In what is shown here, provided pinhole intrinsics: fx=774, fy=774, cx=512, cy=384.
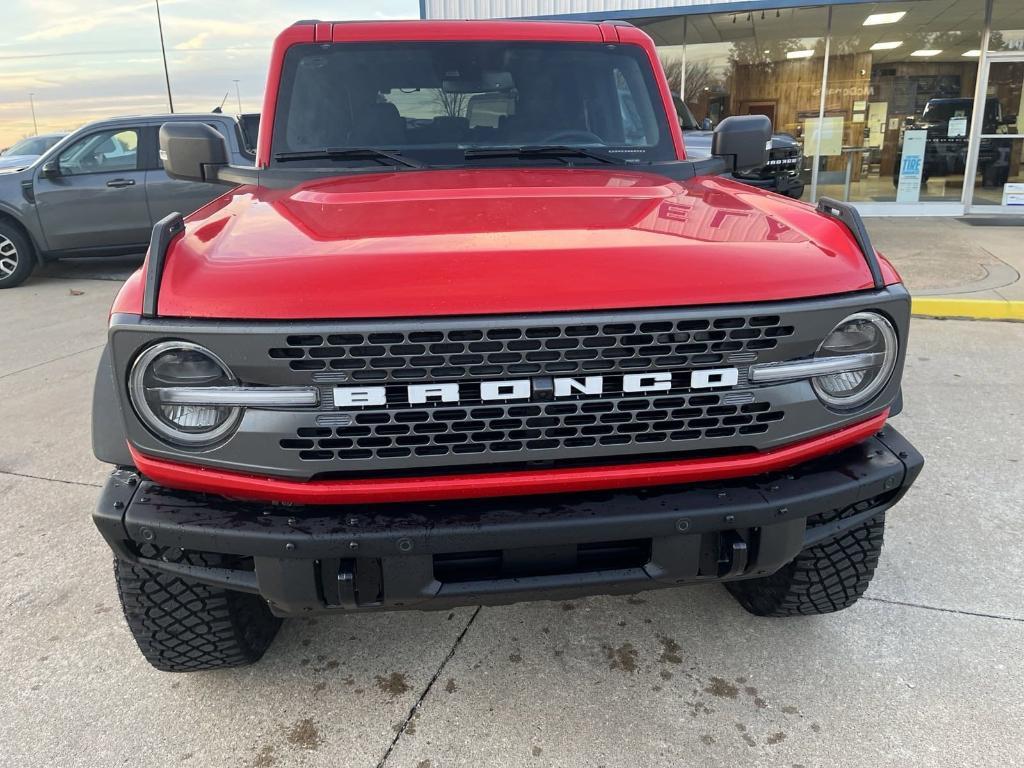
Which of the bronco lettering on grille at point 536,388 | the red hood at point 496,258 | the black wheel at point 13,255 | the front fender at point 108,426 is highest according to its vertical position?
the red hood at point 496,258

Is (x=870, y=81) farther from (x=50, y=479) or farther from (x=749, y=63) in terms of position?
(x=50, y=479)

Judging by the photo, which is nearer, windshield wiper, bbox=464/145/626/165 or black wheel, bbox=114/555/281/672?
black wheel, bbox=114/555/281/672

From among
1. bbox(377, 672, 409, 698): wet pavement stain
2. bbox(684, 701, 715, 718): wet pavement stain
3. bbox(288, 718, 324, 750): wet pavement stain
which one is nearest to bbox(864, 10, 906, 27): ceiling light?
bbox(684, 701, 715, 718): wet pavement stain

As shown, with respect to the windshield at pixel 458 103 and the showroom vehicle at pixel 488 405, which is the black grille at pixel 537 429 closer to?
the showroom vehicle at pixel 488 405

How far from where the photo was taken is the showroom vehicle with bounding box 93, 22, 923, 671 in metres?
1.70

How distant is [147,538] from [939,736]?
2.11 metres

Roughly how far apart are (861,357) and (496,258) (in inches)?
36.7

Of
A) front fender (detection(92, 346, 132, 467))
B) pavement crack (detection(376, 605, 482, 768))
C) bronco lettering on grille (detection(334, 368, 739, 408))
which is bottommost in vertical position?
pavement crack (detection(376, 605, 482, 768))

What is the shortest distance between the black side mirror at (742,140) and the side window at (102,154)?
304 inches

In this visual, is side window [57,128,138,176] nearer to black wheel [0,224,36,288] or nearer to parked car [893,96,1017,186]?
black wheel [0,224,36,288]

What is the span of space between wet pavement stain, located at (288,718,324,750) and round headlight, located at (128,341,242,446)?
945mm

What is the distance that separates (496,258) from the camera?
1.75 meters

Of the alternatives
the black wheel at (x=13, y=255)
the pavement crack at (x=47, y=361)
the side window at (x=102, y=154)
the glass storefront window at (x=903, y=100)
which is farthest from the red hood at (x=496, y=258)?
the glass storefront window at (x=903, y=100)

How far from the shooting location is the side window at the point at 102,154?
8.72m
